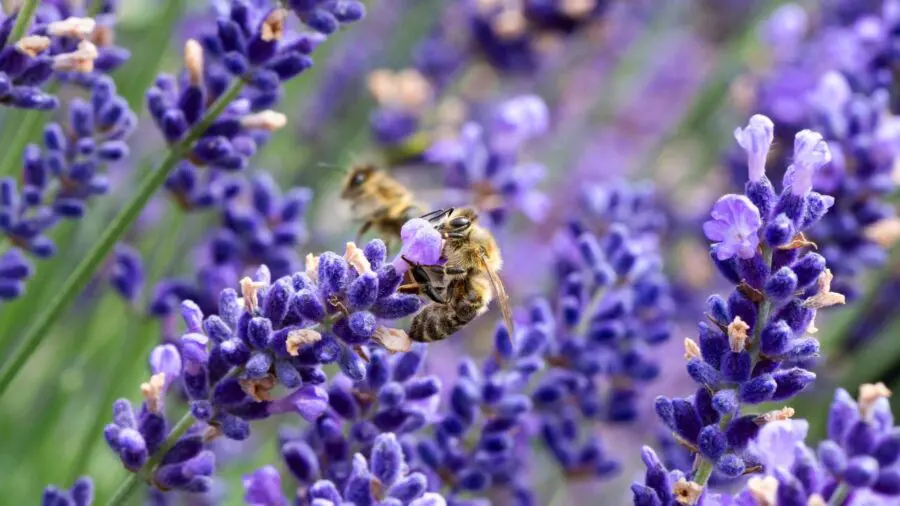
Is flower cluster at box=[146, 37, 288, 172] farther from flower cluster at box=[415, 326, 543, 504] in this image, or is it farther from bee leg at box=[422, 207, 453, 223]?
flower cluster at box=[415, 326, 543, 504]

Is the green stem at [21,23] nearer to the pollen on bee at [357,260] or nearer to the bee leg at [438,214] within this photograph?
the pollen on bee at [357,260]

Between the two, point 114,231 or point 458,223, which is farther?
point 458,223

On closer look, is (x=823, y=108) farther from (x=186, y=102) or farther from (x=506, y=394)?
(x=186, y=102)

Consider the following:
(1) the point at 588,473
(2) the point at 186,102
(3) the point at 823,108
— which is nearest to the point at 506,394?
(1) the point at 588,473

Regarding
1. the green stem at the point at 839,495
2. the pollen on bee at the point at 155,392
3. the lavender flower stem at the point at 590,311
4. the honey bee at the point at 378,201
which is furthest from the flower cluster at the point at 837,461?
the honey bee at the point at 378,201

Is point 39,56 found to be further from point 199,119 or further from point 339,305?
point 339,305

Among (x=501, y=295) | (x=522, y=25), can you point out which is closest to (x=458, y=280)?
(x=501, y=295)

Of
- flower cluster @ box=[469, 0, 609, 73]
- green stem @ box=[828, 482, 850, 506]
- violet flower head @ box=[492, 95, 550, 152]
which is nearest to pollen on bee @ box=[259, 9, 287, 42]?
violet flower head @ box=[492, 95, 550, 152]
